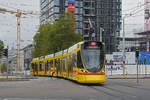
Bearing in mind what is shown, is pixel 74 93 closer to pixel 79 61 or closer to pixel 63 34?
pixel 79 61

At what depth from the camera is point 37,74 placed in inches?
1863

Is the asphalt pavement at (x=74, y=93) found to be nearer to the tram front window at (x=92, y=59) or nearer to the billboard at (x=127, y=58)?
the tram front window at (x=92, y=59)

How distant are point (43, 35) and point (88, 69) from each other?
41.9 metres

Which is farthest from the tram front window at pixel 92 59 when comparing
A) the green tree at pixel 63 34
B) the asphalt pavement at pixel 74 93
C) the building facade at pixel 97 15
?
the building facade at pixel 97 15

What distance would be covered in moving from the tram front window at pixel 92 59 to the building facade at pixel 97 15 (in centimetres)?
6600

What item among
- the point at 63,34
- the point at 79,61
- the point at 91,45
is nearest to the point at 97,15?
the point at 63,34

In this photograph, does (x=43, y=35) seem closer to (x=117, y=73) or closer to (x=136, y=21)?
(x=117, y=73)

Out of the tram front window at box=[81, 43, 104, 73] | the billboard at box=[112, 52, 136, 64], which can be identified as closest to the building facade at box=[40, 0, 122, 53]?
the billboard at box=[112, 52, 136, 64]

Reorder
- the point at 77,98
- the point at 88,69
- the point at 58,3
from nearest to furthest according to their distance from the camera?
the point at 77,98 < the point at 88,69 < the point at 58,3

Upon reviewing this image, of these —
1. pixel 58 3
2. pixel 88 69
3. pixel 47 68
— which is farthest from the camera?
pixel 58 3

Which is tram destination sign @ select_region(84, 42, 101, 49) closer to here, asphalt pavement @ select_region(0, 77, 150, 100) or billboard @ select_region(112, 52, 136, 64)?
asphalt pavement @ select_region(0, 77, 150, 100)

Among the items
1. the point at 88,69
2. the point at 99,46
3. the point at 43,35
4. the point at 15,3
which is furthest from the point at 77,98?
the point at 43,35

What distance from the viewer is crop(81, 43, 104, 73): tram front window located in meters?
20.9

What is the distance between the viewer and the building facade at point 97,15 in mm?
87625
